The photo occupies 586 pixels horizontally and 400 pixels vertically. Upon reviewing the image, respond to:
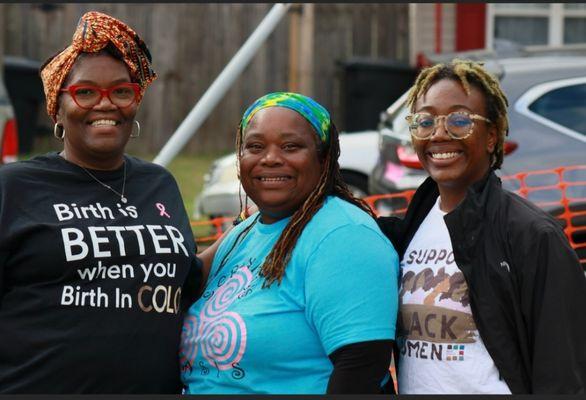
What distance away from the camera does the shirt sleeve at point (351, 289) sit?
8.85ft

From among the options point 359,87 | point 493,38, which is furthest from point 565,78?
point 493,38

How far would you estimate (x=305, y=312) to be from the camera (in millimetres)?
2797

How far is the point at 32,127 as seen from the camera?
618 inches

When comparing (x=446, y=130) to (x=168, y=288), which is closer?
(x=446, y=130)

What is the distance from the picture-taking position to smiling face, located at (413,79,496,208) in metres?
2.88

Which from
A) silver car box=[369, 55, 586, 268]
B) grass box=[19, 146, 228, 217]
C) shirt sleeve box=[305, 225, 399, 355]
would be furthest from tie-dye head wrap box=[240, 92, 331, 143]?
grass box=[19, 146, 228, 217]

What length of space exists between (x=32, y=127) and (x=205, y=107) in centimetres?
929

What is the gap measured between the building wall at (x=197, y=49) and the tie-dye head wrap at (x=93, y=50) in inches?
520

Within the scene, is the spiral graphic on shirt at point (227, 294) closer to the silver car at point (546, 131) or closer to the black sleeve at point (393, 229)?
the black sleeve at point (393, 229)

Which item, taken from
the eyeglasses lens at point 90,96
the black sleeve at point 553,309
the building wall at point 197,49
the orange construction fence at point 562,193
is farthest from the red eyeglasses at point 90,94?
the building wall at point 197,49

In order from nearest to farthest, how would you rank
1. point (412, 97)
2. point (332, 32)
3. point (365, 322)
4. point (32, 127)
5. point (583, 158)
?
point (365, 322), point (412, 97), point (583, 158), point (32, 127), point (332, 32)

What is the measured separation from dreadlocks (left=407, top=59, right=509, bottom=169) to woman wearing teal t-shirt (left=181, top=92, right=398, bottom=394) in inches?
13.4

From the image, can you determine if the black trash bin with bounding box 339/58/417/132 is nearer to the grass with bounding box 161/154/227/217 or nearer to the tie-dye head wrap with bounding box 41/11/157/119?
the grass with bounding box 161/154/227/217

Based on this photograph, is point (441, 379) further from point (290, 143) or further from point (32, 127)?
point (32, 127)
